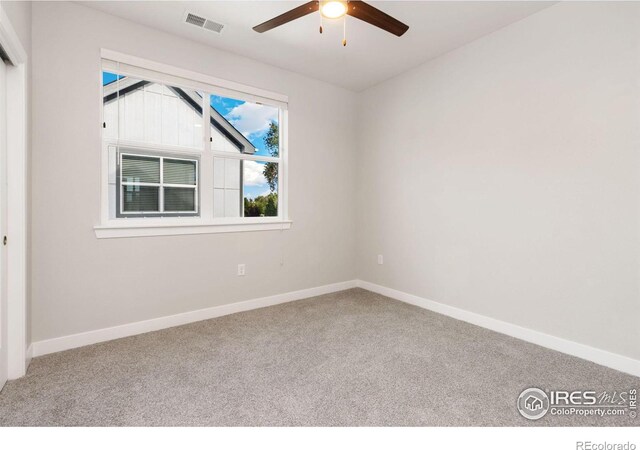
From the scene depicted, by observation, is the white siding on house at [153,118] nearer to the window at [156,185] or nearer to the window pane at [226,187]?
the window at [156,185]

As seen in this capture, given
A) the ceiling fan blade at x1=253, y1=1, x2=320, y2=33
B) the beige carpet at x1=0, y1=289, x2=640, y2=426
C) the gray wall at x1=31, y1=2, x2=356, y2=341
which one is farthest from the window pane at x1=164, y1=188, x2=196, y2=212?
the ceiling fan blade at x1=253, y1=1, x2=320, y2=33

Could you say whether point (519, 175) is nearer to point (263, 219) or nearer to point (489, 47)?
point (489, 47)

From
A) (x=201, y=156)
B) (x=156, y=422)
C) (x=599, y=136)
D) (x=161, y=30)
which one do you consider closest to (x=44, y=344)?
(x=156, y=422)

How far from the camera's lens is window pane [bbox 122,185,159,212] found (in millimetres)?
2875

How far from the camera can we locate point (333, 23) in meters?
2.77

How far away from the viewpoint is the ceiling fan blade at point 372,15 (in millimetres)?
1872

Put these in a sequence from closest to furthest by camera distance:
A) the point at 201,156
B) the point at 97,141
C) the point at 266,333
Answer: the point at 97,141 → the point at 266,333 → the point at 201,156

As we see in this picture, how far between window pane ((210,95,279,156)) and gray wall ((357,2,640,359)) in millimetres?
1491

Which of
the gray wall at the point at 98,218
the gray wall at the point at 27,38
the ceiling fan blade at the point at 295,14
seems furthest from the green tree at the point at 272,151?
the gray wall at the point at 27,38

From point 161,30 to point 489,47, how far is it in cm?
300

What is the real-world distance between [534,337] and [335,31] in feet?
10.4

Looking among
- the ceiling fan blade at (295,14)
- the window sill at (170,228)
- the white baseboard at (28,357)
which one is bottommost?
the white baseboard at (28,357)

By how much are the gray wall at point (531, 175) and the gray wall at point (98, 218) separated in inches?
50.7

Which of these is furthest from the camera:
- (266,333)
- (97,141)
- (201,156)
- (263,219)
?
(263,219)
